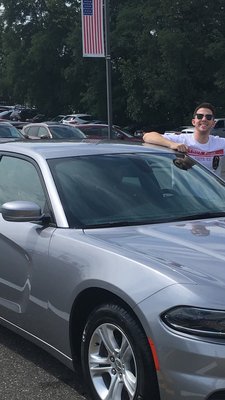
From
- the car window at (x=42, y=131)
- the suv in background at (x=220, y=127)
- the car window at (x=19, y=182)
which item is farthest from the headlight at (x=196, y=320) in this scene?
the suv in background at (x=220, y=127)

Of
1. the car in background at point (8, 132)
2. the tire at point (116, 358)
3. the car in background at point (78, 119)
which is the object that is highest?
the tire at point (116, 358)

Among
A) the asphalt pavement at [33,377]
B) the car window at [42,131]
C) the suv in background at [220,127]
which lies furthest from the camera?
the suv in background at [220,127]

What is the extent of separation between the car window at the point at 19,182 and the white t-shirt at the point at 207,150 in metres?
1.58

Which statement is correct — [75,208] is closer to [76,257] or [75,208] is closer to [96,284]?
[76,257]

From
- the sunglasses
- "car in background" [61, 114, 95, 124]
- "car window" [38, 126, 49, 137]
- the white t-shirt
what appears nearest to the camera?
the sunglasses

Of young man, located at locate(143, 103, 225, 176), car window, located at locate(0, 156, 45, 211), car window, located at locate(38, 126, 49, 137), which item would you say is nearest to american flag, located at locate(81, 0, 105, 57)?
young man, located at locate(143, 103, 225, 176)

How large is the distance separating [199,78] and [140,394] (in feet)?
124

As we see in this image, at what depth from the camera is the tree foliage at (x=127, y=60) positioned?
1478 inches

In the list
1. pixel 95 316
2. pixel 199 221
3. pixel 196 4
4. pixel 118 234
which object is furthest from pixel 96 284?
pixel 196 4

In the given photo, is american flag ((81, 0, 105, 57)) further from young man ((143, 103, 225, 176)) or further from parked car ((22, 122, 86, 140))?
young man ((143, 103, 225, 176))

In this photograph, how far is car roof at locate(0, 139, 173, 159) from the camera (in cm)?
418

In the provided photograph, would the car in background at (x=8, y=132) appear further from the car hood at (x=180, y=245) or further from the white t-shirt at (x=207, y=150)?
the car hood at (x=180, y=245)

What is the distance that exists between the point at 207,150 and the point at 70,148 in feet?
5.22

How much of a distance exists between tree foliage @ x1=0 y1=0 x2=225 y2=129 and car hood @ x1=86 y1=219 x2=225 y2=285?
33.5 meters
